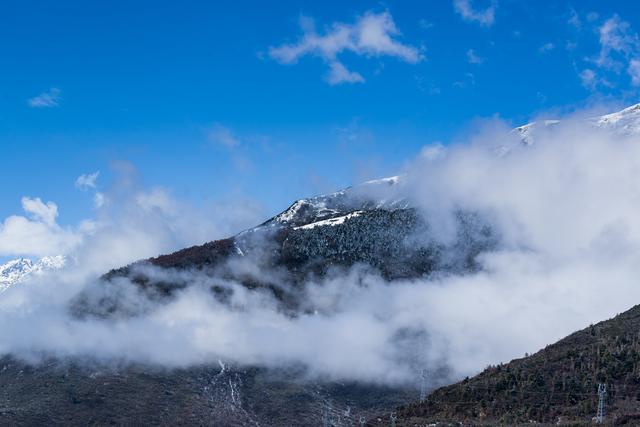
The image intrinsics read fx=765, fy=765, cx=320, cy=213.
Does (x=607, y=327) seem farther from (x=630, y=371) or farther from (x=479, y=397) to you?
(x=479, y=397)

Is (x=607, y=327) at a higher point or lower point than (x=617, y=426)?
higher

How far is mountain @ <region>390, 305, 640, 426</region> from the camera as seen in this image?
394 ft

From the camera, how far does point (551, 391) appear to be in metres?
129

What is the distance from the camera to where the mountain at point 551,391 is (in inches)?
4729

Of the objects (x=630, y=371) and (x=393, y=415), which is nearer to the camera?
(x=630, y=371)

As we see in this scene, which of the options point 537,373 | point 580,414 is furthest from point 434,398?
point 580,414

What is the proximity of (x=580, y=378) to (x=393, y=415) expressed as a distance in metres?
35.0

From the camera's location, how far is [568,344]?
154375 millimetres

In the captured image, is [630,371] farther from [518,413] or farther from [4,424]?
[4,424]

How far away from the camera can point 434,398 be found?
140125 mm

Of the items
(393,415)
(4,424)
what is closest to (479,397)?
(393,415)

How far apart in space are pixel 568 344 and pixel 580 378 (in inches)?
923

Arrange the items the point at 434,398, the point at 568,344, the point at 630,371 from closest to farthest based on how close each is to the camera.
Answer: the point at 630,371 < the point at 434,398 < the point at 568,344

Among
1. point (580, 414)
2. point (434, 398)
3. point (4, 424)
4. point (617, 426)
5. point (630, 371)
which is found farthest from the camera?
point (4, 424)
